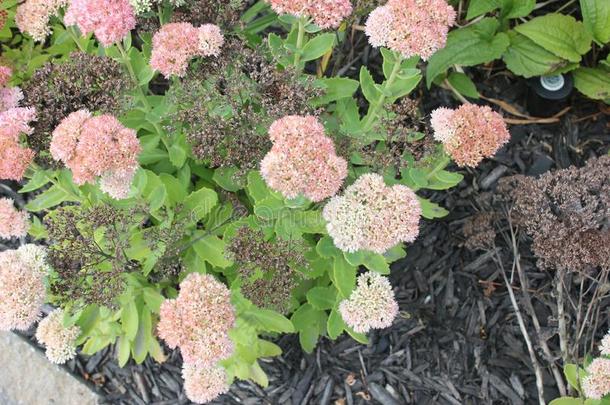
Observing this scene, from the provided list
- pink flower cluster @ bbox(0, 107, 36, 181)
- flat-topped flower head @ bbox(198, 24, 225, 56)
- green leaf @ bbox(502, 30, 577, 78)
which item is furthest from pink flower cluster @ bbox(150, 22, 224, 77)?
green leaf @ bbox(502, 30, 577, 78)

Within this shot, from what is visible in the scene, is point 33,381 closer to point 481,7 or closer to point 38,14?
point 38,14

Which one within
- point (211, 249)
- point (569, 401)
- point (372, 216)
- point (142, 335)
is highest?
point (372, 216)

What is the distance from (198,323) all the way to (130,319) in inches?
24.8

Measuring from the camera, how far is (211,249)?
264 cm

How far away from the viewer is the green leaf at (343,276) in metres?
2.46

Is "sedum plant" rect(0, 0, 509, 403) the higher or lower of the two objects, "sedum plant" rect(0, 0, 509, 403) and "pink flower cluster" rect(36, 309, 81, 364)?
the higher

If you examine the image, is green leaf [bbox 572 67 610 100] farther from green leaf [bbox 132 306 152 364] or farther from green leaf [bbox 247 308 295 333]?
green leaf [bbox 132 306 152 364]

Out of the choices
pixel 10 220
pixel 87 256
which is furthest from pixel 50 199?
pixel 87 256

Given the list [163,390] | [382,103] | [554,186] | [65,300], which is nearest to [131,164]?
[65,300]

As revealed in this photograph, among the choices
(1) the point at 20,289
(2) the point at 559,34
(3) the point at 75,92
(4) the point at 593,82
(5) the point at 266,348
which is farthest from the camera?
(4) the point at 593,82

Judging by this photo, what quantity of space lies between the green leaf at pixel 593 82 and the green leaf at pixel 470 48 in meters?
0.50

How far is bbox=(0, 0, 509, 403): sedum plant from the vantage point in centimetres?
217

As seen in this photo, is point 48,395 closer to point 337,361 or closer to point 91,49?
point 337,361

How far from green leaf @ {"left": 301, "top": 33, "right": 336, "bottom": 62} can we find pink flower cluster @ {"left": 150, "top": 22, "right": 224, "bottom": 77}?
393mm
